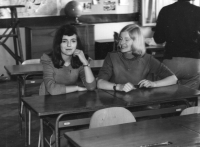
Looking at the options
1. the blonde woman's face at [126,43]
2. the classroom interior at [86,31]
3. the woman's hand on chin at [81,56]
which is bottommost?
the classroom interior at [86,31]

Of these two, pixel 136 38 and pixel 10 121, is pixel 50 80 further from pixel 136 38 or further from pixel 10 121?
pixel 10 121

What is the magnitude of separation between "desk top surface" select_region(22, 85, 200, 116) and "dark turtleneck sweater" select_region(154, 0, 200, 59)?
773 mm

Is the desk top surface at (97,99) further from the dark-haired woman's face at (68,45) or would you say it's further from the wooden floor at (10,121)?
the wooden floor at (10,121)

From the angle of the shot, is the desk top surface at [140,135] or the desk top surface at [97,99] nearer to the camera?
the desk top surface at [140,135]

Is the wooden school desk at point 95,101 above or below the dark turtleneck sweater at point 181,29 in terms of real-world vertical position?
below

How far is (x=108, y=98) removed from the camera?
9.25ft

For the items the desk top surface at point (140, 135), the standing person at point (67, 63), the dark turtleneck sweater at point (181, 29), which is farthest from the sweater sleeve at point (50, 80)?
the dark turtleneck sweater at point (181, 29)

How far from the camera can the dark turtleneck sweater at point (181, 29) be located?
3752 mm

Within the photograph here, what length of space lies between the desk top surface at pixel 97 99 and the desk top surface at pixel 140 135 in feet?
1.50

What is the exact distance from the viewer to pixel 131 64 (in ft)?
10.8

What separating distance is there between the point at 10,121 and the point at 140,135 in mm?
2851

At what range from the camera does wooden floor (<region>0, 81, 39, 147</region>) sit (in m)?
3.87

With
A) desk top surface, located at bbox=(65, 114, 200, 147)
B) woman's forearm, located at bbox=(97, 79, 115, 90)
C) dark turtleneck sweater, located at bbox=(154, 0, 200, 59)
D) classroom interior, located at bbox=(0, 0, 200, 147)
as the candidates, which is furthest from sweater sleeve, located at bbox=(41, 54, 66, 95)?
classroom interior, located at bbox=(0, 0, 200, 147)

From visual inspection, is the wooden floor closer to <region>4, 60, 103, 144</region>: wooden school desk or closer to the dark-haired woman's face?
<region>4, 60, 103, 144</region>: wooden school desk
